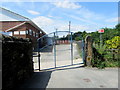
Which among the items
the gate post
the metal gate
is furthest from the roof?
the gate post

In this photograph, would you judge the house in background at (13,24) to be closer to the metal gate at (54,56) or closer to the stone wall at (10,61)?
the metal gate at (54,56)

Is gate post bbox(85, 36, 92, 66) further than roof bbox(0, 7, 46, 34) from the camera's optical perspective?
No

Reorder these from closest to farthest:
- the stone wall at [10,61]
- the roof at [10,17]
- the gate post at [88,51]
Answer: the stone wall at [10,61] → the gate post at [88,51] → the roof at [10,17]

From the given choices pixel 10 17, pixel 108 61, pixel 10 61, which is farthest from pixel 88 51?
pixel 10 17

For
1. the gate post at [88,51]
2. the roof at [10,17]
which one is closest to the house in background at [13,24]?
the roof at [10,17]

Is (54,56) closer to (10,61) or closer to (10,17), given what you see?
(10,61)

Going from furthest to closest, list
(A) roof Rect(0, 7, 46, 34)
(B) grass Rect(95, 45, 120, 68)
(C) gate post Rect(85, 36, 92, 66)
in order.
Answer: (A) roof Rect(0, 7, 46, 34) < (C) gate post Rect(85, 36, 92, 66) < (B) grass Rect(95, 45, 120, 68)

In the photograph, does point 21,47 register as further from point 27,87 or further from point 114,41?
point 114,41

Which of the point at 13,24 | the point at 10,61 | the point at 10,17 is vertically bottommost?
the point at 10,61

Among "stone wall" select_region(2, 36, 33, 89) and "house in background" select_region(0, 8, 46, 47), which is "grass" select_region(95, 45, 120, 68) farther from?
"house in background" select_region(0, 8, 46, 47)

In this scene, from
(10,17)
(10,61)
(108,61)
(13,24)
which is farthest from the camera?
(13,24)

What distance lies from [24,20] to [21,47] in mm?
12982

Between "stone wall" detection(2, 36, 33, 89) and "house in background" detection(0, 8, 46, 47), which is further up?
"house in background" detection(0, 8, 46, 47)

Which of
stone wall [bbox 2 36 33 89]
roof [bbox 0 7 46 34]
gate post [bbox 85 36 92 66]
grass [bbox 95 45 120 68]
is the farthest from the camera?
roof [bbox 0 7 46 34]
